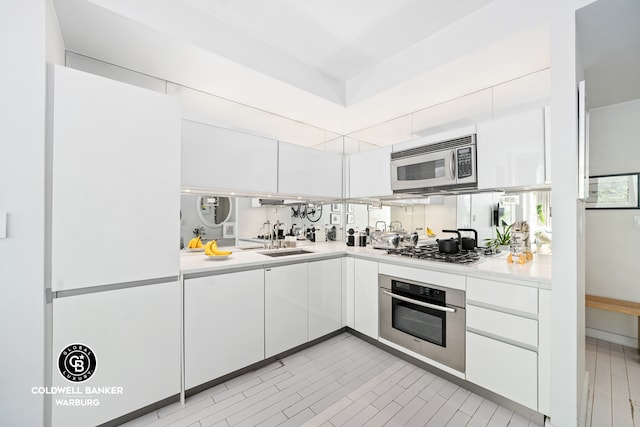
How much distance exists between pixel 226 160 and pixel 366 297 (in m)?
1.84

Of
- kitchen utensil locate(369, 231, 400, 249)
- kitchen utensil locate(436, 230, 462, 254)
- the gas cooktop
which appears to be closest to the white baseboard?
the gas cooktop

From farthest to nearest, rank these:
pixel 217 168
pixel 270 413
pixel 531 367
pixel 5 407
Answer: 1. pixel 217 168
2. pixel 270 413
3. pixel 531 367
4. pixel 5 407

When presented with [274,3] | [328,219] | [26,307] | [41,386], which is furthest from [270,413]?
[274,3]

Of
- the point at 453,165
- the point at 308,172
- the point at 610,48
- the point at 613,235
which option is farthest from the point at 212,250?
the point at 613,235

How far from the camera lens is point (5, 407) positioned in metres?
1.21

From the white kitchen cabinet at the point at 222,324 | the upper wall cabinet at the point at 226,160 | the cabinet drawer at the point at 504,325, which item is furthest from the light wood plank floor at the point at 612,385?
the upper wall cabinet at the point at 226,160

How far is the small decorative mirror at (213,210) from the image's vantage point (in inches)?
93.5

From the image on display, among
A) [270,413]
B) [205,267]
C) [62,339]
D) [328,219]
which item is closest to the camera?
[62,339]

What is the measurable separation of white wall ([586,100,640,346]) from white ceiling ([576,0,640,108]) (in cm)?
26

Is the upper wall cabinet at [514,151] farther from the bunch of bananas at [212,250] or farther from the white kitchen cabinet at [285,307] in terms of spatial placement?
the bunch of bananas at [212,250]

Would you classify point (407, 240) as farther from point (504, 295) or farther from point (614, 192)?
point (614, 192)

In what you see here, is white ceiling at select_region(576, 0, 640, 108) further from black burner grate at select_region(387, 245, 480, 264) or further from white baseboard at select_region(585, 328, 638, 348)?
white baseboard at select_region(585, 328, 638, 348)

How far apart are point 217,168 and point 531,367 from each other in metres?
2.57

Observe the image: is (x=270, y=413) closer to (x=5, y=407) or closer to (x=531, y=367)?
(x=5, y=407)
